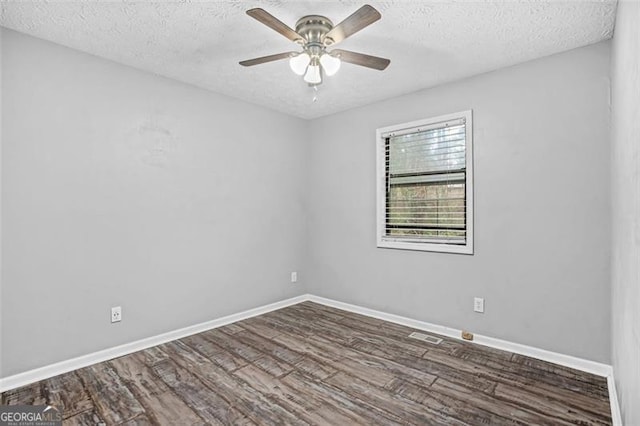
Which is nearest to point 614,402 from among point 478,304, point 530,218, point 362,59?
point 478,304

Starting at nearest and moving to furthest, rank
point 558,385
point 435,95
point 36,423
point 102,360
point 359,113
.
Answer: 1. point 36,423
2. point 558,385
3. point 102,360
4. point 435,95
5. point 359,113

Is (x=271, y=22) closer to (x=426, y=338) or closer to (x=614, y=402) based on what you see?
(x=426, y=338)

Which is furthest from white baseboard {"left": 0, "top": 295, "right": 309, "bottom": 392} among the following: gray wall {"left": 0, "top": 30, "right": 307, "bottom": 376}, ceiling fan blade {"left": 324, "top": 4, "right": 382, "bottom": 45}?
ceiling fan blade {"left": 324, "top": 4, "right": 382, "bottom": 45}

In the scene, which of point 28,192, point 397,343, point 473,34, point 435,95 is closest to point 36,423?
point 28,192

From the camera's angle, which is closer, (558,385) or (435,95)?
(558,385)

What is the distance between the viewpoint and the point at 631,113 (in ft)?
4.91

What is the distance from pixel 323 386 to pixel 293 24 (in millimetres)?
2518

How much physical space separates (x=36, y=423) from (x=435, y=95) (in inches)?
157

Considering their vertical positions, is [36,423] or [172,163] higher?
[172,163]

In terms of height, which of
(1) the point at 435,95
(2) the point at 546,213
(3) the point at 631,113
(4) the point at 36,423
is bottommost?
(4) the point at 36,423

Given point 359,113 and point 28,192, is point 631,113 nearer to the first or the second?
point 359,113

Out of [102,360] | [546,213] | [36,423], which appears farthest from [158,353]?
[546,213]

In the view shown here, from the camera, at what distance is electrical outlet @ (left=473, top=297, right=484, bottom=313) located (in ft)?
10.1

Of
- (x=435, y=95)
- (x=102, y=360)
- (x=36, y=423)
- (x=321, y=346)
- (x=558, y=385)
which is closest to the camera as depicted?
(x=36, y=423)
